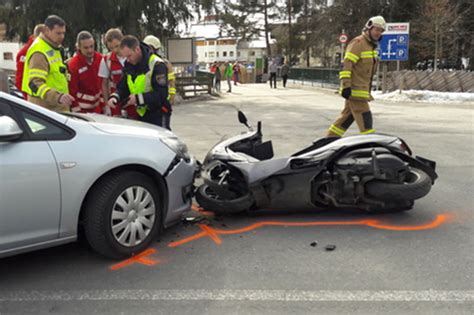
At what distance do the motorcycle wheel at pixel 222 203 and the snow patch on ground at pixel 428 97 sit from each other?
1445 cm

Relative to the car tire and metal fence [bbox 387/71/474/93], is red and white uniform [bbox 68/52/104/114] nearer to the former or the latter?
the car tire

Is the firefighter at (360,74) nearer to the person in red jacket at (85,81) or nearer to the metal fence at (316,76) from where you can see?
the person in red jacket at (85,81)

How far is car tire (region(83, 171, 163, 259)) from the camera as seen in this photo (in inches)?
141

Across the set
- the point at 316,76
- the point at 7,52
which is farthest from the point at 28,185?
the point at 316,76

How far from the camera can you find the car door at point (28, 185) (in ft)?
10.4

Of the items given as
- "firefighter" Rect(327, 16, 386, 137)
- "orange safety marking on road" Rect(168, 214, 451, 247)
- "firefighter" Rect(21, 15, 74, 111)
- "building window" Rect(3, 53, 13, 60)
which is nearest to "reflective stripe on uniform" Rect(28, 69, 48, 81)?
"firefighter" Rect(21, 15, 74, 111)

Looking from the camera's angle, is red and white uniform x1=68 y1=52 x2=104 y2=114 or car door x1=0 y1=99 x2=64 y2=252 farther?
red and white uniform x1=68 y1=52 x2=104 y2=114

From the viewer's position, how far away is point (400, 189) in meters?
4.33

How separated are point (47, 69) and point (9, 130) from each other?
7.76ft

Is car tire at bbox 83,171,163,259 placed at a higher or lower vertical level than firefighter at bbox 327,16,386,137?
lower

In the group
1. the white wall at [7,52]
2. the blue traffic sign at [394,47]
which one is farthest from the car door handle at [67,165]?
the white wall at [7,52]

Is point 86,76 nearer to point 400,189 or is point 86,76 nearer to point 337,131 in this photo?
point 337,131

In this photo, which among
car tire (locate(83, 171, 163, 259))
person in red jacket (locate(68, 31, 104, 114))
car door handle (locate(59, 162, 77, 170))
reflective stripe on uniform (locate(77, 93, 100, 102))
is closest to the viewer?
car door handle (locate(59, 162, 77, 170))

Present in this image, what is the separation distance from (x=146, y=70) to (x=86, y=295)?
8.96 feet
